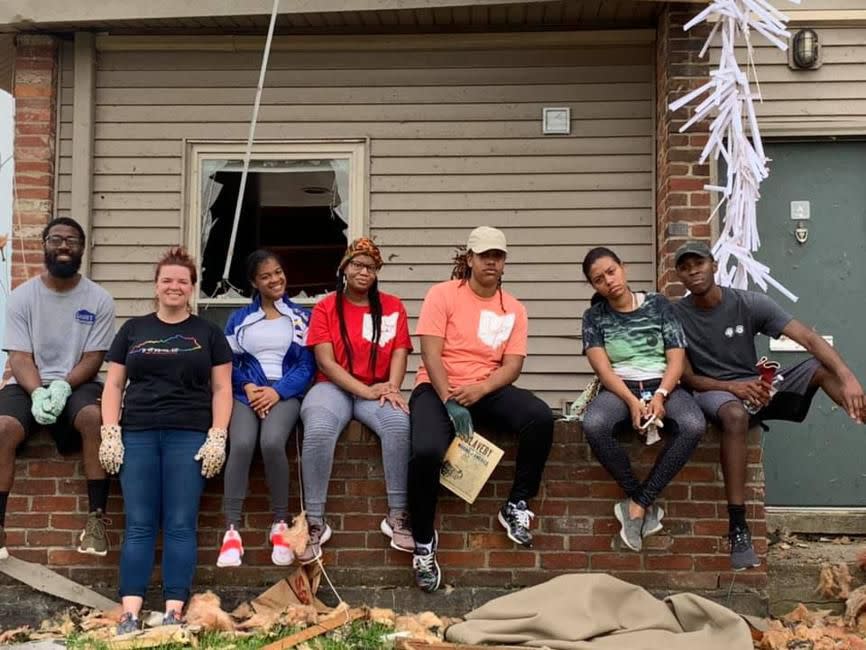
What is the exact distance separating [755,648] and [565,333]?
2.64 meters

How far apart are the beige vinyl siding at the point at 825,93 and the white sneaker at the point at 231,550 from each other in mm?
4337

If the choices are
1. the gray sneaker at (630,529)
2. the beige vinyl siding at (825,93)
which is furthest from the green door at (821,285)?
the gray sneaker at (630,529)

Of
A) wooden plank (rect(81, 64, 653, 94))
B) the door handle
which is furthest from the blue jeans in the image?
the door handle

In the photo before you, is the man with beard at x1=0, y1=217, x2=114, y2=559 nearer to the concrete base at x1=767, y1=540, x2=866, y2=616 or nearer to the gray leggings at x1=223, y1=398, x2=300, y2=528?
the gray leggings at x1=223, y1=398, x2=300, y2=528

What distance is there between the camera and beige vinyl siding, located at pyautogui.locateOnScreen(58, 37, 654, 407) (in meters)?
6.57

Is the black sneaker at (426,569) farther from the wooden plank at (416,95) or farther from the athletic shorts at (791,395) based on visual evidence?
the wooden plank at (416,95)

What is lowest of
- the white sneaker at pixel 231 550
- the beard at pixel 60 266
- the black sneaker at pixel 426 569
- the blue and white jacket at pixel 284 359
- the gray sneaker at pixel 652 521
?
the black sneaker at pixel 426 569

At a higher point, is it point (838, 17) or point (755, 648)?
point (838, 17)

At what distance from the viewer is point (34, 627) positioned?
4.81 metres

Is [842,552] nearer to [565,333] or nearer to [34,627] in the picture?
[565,333]

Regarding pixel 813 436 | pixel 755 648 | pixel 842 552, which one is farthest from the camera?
pixel 813 436

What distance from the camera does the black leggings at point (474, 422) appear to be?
4598mm

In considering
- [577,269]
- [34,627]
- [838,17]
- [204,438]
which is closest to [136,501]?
[204,438]

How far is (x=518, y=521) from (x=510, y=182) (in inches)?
105
